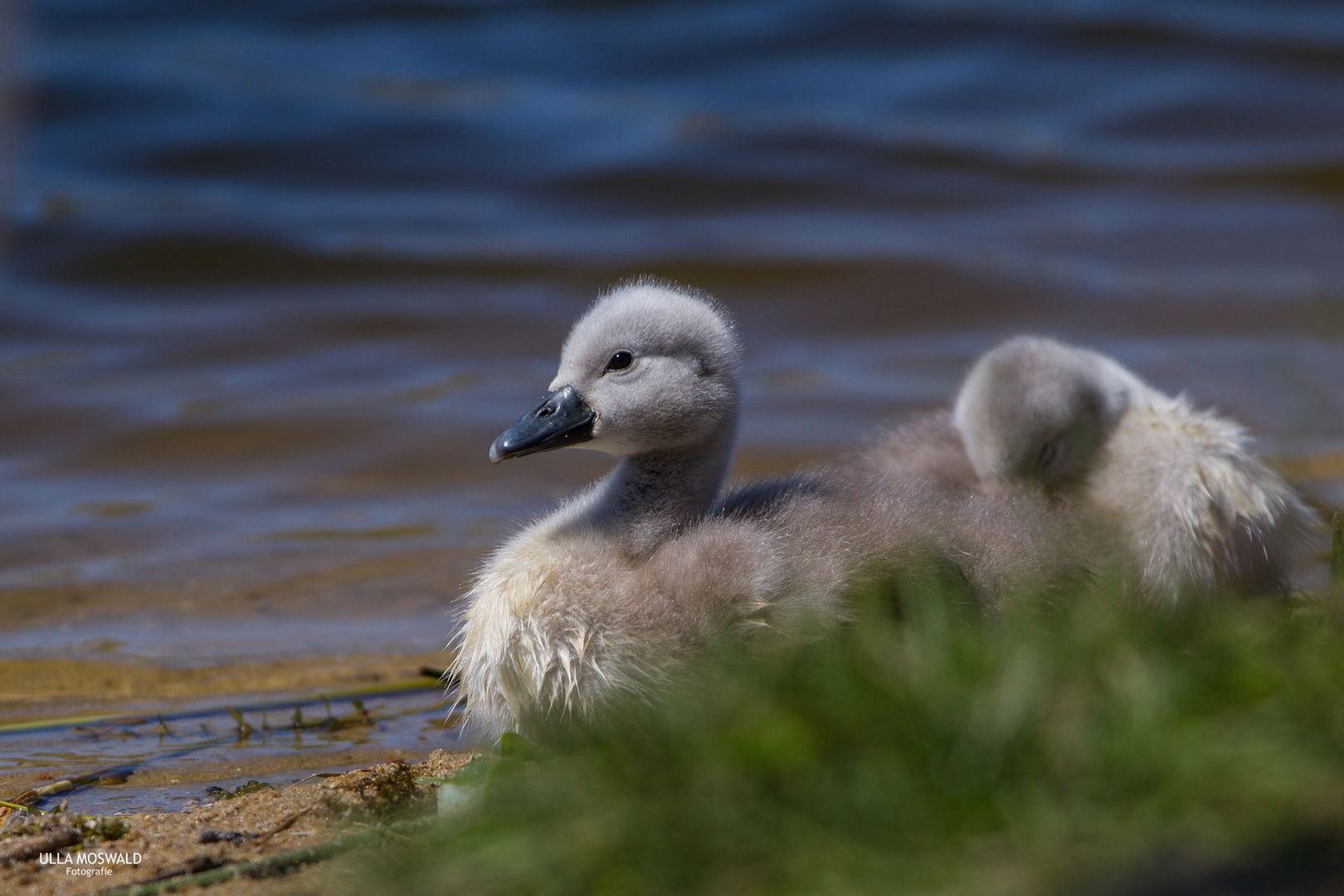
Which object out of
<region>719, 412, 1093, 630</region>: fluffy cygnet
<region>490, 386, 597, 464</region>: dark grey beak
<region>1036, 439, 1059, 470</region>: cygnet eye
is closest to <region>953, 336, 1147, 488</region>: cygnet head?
<region>1036, 439, 1059, 470</region>: cygnet eye

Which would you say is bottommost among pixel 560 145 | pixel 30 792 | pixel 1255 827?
pixel 30 792

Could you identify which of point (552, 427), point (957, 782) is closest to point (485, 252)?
point (552, 427)

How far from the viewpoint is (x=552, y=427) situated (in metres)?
3.85

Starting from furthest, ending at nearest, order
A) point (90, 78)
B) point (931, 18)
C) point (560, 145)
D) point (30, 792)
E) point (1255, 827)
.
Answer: point (931, 18) < point (90, 78) < point (560, 145) < point (30, 792) < point (1255, 827)

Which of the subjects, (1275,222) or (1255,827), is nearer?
(1255,827)

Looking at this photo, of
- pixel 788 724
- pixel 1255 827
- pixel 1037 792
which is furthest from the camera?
pixel 788 724

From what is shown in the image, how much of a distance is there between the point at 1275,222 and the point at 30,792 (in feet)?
31.5

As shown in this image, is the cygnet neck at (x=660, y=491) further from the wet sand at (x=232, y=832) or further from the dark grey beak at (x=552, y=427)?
the wet sand at (x=232, y=832)

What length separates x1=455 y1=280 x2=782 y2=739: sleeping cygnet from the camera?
3.29m

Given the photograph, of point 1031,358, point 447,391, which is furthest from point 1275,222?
point 1031,358

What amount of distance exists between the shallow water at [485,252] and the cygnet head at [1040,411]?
161 cm

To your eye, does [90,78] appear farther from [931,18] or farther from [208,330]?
[931,18]

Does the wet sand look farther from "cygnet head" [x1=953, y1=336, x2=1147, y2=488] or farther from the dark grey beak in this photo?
"cygnet head" [x1=953, y1=336, x2=1147, y2=488]

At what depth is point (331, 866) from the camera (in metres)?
2.82
